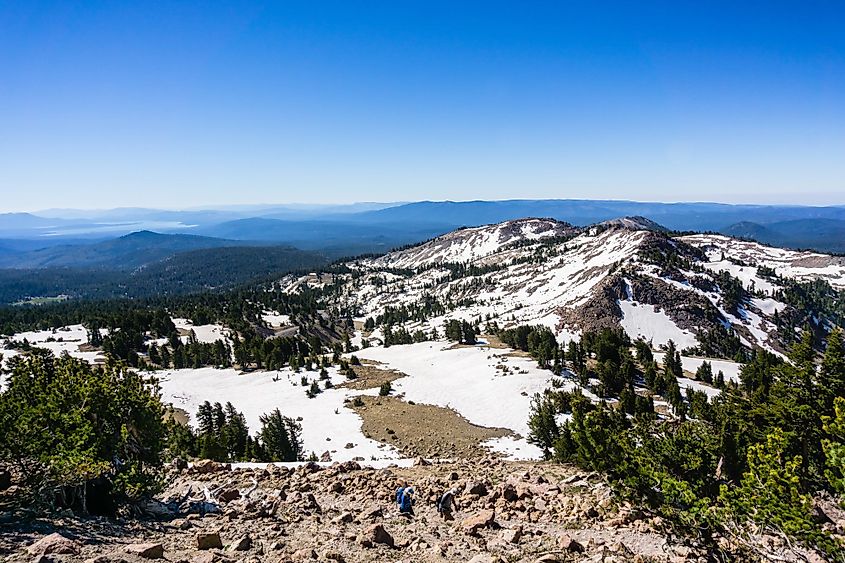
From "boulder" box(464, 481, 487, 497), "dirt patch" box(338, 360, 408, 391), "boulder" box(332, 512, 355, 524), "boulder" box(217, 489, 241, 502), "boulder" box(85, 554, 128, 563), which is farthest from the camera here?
"dirt patch" box(338, 360, 408, 391)

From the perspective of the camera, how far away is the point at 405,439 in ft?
116

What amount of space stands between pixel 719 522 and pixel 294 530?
42.4 ft

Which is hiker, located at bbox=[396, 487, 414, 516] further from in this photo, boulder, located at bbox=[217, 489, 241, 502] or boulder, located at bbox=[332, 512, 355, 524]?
boulder, located at bbox=[217, 489, 241, 502]

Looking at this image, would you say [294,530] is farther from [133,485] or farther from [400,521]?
[133,485]

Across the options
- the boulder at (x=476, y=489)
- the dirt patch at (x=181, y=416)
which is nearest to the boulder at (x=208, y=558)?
the boulder at (x=476, y=489)

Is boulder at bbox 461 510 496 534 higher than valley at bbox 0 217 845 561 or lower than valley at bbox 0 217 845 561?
higher

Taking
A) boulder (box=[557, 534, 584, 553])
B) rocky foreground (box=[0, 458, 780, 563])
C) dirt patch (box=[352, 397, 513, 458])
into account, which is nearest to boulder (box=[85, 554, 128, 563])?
rocky foreground (box=[0, 458, 780, 563])

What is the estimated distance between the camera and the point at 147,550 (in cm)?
1095

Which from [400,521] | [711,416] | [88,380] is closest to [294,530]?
[400,521]

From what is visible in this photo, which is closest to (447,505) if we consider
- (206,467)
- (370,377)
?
(206,467)

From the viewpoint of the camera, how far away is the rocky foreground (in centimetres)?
1191

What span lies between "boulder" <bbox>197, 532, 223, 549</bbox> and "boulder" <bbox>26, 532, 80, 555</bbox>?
A: 107 inches

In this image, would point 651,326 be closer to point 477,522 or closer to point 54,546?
point 477,522

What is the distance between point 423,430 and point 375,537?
24.0 meters
